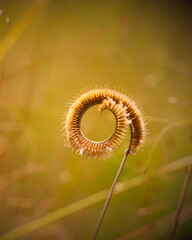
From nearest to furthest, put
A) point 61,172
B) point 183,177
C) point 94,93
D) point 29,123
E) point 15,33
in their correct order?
point 94,93 → point 15,33 → point 29,123 → point 61,172 → point 183,177

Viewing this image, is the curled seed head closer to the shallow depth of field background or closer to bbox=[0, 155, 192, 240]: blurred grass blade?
bbox=[0, 155, 192, 240]: blurred grass blade

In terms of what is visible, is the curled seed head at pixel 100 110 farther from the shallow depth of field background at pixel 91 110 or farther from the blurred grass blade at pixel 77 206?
the shallow depth of field background at pixel 91 110

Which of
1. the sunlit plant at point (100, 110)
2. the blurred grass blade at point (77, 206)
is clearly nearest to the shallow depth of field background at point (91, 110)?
the blurred grass blade at point (77, 206)

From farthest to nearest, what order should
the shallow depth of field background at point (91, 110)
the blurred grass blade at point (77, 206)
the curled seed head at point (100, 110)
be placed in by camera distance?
the shallow depth of field background at point (91, 110), the blurred grass blade at point (77, 206), the curled seed head at point (100, 110)

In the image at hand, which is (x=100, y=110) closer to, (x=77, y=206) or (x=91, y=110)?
(x=77, y=206)

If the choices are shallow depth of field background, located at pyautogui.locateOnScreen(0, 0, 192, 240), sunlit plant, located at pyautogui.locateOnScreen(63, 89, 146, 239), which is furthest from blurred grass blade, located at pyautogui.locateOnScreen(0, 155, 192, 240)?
sunlit plant, located at pyautogui.locateOnScreen(63, 89, 146, 239)

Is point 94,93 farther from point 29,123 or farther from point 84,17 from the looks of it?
point 84,17

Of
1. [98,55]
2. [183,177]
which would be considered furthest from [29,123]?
[183,177]
